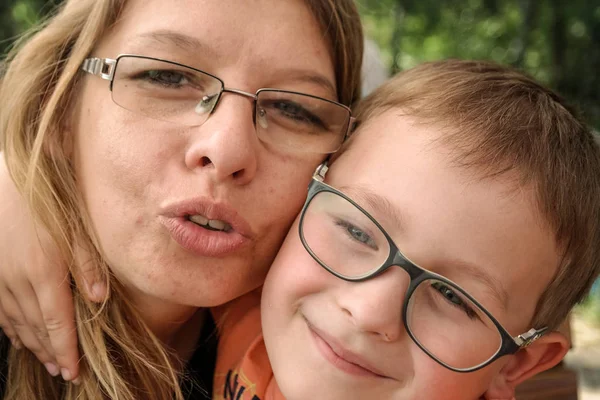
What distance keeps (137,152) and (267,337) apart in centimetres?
62

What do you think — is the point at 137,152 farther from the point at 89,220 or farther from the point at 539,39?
the point at 539,39

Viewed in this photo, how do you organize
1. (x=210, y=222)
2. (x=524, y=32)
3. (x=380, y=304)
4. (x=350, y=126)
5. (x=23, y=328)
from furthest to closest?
(x=524, y=32) < (x=350, y=126) < (x=23, y=328) < (x=210, y=222) < (x=380, y=304)

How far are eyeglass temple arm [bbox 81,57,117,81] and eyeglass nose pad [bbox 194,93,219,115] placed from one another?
0.26 m

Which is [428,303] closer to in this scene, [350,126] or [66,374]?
[350,126]

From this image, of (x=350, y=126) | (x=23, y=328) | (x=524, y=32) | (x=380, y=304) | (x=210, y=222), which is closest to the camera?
(x=380, y=304)

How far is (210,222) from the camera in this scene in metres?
1.52

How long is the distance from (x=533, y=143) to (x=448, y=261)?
435 millimetres

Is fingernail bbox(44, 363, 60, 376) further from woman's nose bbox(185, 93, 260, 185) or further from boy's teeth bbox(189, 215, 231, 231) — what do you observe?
woman's nose bbox(185, 93, 260, 185)

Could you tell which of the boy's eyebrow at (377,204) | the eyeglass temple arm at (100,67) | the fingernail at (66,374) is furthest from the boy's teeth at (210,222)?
the fingernail at (66,374)

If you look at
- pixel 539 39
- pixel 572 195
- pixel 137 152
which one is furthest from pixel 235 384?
pixel 539 39

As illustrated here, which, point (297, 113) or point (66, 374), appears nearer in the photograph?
point (66, 374)

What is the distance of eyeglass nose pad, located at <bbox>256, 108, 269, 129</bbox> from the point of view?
160cm

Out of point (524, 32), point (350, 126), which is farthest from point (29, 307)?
point (524, 32)

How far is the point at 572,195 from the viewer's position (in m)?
1.58
